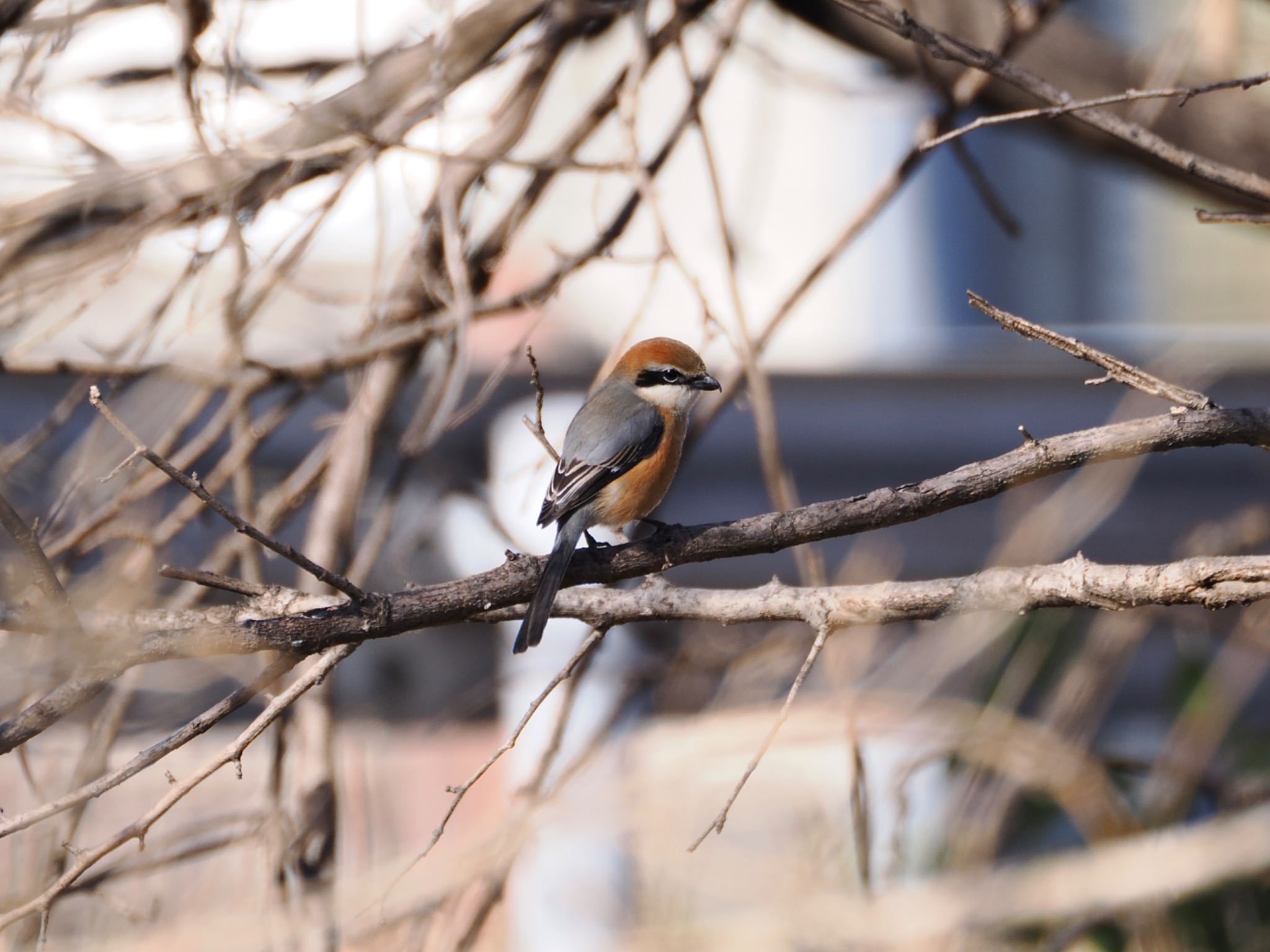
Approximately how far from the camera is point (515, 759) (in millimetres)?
5977

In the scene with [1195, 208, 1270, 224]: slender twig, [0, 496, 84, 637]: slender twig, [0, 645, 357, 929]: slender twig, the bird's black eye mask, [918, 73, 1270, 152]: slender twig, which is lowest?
[0, 645, 357, 929]: slender twig

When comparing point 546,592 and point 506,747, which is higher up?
point 546,592

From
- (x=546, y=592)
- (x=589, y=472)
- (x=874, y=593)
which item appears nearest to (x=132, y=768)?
(x=546, y=592)

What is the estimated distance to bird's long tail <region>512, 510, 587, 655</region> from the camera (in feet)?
7.58

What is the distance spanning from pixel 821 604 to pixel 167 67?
2.70 metres

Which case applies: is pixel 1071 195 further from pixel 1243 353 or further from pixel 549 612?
pixel 549 612

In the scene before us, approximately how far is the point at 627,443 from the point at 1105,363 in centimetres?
169

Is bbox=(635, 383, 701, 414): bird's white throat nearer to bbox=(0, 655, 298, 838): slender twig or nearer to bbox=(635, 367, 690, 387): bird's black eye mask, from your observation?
bbox=(635, 367, 690, 387): bird's black eye mask

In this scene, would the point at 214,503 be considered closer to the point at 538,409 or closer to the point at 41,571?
the point at 41,571

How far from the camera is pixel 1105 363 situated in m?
1.91

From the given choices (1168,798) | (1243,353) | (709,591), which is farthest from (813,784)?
(1243,353)

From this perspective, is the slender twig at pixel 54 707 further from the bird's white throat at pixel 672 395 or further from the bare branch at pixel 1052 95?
the bird's white throat at pixel 672 395

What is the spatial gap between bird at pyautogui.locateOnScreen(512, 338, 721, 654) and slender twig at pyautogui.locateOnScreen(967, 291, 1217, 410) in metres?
1.23

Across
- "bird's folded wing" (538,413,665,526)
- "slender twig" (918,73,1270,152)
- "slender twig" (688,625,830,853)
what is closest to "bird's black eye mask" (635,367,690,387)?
"bird's folded wing" (538,413,665,526)
